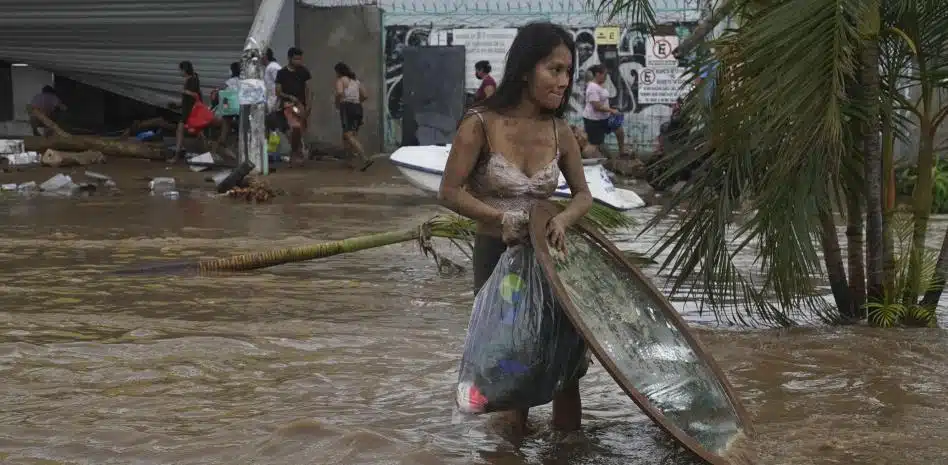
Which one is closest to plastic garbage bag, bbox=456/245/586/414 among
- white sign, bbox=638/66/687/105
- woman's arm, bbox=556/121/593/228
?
woman's arm, bbox=556/121/593/228

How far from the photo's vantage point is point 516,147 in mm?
4480

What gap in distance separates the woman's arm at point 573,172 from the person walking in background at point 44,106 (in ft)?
57.7

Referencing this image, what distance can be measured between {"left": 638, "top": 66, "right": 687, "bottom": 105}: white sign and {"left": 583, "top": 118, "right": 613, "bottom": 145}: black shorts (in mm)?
2326

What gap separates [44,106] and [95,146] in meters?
1.99

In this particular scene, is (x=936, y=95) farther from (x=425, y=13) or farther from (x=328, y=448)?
(x=425, y=13)

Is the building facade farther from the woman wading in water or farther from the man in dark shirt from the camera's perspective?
the woman wading in water

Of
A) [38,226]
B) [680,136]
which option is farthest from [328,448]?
[38,226]

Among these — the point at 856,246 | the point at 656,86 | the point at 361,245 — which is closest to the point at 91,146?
the point at 656,86

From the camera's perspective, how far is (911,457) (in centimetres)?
446

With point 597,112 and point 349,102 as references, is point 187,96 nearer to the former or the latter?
point 349,102

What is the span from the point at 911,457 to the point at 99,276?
580 centimetres

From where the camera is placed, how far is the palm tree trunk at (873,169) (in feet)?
20.4

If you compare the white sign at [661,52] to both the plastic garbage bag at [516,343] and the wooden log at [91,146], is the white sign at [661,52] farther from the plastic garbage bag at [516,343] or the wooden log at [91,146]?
the plastic garbage bag at [516,343]

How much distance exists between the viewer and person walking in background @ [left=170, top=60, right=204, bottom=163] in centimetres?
1920
